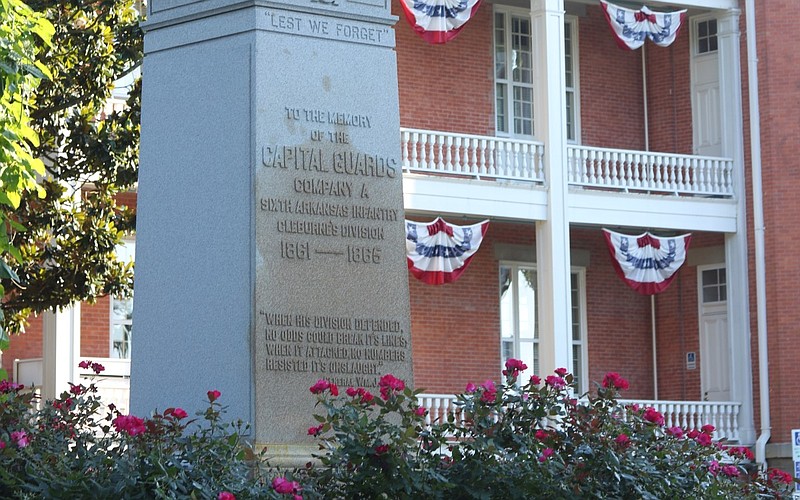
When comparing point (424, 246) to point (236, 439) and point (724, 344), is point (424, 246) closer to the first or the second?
point (724, 344)

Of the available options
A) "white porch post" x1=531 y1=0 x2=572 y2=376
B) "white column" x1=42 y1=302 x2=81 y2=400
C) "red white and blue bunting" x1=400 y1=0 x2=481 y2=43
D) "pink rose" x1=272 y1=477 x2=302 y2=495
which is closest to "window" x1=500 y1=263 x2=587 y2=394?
"white porch post" x1=531 y1=0 x2=572 y2=376

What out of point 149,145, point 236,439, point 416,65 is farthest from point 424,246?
point 236,439

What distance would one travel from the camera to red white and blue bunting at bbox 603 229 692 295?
25047 mm

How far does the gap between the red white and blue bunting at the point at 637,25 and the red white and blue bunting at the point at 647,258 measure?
2.88 metres

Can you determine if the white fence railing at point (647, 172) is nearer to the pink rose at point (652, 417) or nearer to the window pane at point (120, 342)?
the window pane at point (120, 342)

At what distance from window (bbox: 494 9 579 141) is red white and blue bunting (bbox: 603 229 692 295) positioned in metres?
2.64

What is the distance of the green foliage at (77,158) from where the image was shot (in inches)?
685

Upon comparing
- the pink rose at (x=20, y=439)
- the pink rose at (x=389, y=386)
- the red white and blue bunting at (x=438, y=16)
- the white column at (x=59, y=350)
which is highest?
the red white and blue bunting at (x=438, y=16)

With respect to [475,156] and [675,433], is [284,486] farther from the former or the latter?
[475,156]

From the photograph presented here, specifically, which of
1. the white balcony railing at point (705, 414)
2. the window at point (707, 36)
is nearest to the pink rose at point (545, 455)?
the white balcony railing at point (705, 414)

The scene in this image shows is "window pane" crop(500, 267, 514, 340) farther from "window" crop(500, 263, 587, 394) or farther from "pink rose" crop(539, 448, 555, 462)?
"pink rose" crop(539, 448, 555, 462)

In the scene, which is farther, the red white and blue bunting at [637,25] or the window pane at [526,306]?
the window pane at [526,306]

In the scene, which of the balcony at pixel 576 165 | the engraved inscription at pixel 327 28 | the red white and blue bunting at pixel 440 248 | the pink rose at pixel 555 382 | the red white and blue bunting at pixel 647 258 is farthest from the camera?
Result: the red white and blue bunting at pixel 647 258

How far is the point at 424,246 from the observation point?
23250mm
